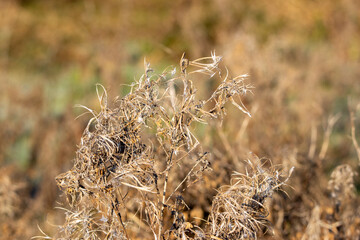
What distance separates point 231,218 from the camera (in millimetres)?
1956

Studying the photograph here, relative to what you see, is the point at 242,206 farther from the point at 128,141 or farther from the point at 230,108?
the point at 230,108

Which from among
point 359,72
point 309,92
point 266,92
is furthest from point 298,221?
point 359,72

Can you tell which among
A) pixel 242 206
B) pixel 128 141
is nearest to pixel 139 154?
pixel 128 141

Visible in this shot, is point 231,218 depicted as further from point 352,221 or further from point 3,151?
point 3,151

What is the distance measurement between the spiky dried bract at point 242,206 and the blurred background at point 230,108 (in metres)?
0.59

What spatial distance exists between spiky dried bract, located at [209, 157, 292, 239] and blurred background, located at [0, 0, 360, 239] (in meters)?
0.59

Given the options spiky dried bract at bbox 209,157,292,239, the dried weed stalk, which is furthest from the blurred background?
spiky dried bract at bbox 209,157,292,239

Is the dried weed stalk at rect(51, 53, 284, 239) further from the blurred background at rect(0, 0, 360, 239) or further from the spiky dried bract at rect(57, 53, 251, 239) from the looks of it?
the blurred background at rect(0, 0, 360, 239)

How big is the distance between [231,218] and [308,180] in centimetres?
203

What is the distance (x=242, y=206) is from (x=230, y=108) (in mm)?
4082

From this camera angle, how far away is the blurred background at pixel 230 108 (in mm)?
4129

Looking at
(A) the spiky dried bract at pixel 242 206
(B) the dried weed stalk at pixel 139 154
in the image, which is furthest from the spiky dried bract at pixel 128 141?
(A) the spiky dried bract at pixel 242 206

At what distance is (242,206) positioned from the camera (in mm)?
1956

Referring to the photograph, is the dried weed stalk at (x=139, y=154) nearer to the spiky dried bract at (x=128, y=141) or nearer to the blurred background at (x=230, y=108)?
the spiky dried bract at (x=128, y=141)
